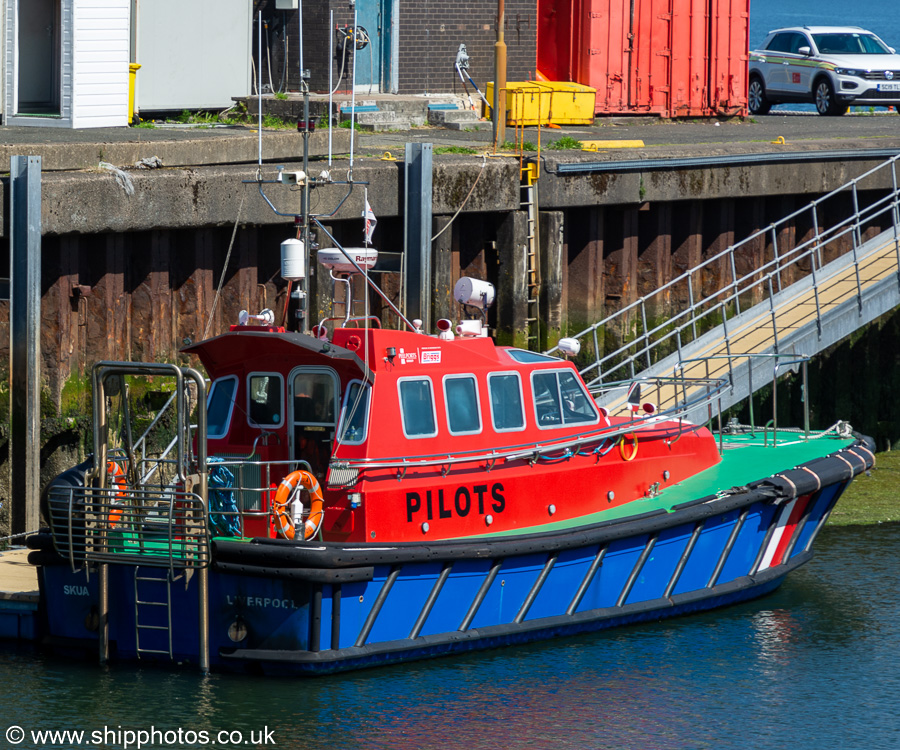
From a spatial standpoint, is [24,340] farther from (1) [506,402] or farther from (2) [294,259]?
(1) [506,402]

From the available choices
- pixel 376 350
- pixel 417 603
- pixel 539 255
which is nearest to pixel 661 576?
pixel 417 603

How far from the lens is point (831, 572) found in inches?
479

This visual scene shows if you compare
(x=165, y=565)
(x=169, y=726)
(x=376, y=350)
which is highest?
(x=376, y=350)

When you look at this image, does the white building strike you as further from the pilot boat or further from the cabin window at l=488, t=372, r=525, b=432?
the cabin window at l=488, t=372, r=525, b=432

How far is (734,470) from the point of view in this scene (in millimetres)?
11672

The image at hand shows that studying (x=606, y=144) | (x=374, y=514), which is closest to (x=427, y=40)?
(x=606, y=144)

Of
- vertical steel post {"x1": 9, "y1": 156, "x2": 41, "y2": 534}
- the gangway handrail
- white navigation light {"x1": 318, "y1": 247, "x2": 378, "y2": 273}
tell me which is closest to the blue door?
the gangway handrail

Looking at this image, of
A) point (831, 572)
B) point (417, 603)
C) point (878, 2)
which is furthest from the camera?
point (878, 2)

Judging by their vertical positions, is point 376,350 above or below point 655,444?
above

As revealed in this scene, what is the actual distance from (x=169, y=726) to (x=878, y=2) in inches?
7055

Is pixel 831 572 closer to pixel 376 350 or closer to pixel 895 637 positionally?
pixel 895 637

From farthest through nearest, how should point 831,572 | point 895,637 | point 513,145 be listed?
1. point 513,145
2. point 831,572
3. point 895,637

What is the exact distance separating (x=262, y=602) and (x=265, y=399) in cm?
144

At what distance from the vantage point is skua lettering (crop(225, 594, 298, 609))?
9211mm
